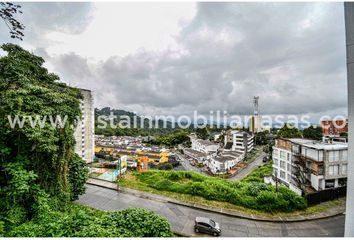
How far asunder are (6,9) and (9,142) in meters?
2.24

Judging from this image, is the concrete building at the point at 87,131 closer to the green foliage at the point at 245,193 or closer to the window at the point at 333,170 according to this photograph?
the green foliage at the point at 245,193

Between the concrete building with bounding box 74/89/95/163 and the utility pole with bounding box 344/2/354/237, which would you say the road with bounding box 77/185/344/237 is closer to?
the utility pole with bounding box 344/2/354/237

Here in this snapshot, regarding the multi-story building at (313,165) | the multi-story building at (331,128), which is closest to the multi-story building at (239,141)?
the multi-story building at (331,128)

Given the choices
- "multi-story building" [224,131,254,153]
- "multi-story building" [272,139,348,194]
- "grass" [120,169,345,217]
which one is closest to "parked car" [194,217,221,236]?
"grass" [120,169,345,217]

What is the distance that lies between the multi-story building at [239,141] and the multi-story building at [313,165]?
588cm

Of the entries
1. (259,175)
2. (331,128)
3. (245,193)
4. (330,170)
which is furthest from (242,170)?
(245,193)

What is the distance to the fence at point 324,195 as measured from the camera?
→ 4.86 metres

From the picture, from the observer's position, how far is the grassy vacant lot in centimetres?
471

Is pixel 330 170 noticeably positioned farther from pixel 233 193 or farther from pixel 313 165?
pixel 233 193

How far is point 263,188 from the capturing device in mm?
5297

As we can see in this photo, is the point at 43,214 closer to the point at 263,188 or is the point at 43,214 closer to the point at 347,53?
the point at 347,53

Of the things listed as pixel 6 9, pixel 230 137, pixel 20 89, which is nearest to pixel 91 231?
pixel 20 89

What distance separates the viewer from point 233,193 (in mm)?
5102

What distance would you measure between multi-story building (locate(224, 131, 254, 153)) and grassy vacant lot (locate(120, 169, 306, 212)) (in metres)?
8.74
